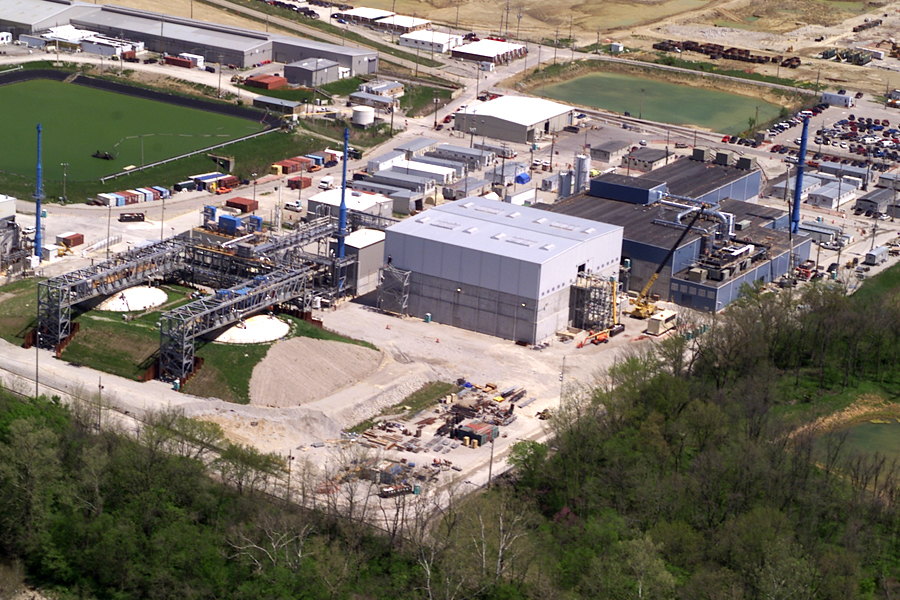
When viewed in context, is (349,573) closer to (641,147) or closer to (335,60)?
(641,147)

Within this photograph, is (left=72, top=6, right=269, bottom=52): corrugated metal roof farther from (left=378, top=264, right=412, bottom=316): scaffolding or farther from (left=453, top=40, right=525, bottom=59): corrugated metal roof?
(left=378, top=264, right=412, bottom=316): scaffolding

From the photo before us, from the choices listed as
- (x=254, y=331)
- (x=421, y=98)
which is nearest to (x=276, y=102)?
(x=421, y=98)

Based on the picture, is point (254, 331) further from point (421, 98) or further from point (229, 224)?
point (421, 98)

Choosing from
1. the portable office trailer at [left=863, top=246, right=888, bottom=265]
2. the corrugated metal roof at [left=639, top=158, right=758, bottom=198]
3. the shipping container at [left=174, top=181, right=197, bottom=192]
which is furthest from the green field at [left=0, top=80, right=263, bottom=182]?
the portable office trailer at [left=863, top=246, right=888, bottom=265]

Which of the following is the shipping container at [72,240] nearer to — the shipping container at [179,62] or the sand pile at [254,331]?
the sand pile at [254,331]

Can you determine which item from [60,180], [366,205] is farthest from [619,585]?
[60,180]

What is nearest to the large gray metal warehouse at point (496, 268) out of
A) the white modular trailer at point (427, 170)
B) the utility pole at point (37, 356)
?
the utility pole at point (37, 356)
